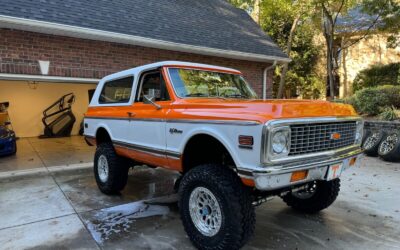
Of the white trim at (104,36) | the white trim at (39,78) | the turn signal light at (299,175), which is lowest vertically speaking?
the turn signal light at (299,175)

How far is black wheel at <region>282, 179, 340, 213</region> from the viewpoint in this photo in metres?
4.27

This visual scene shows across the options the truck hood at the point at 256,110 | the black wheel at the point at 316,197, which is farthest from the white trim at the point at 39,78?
the black wheel at the point at 316,197

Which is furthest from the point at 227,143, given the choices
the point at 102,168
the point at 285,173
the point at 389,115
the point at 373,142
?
the point at 389,115

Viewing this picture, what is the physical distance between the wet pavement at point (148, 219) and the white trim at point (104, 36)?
321 centimetres

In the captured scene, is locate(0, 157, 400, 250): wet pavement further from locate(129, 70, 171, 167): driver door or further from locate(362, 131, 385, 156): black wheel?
locate(362, 131, 385, 156): black wheel

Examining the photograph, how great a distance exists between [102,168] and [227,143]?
3241 millimetres

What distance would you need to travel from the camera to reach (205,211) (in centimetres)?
333

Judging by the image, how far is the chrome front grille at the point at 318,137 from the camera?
9.76ft

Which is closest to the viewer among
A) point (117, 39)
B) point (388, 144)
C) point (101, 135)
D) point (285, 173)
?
point (285, 173)

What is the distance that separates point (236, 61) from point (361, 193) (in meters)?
6.14

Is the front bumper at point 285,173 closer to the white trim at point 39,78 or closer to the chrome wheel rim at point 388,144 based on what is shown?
the chrome wheel rim at point 388,144

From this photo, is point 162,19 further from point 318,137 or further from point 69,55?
point 318,137

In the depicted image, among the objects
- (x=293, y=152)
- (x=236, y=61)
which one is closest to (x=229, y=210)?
(x=293, y=152)

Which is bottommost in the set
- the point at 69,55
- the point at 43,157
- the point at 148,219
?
the point at 148,219
